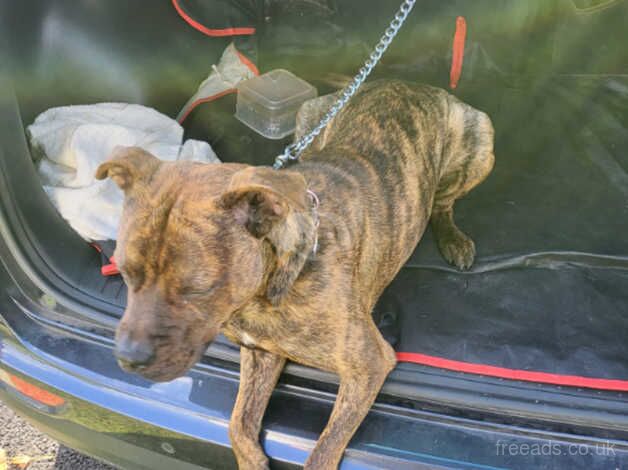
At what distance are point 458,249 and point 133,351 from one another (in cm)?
188

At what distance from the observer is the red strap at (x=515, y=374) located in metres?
2.41

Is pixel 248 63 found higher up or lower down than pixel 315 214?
lower down

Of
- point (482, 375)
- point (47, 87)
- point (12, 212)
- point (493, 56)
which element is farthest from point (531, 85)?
point (12, 212)

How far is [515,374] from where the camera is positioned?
2.46m

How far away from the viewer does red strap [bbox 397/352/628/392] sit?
2414 millimetres

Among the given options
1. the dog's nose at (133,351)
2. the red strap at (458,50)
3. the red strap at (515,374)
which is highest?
the dog's nose at (133,351)

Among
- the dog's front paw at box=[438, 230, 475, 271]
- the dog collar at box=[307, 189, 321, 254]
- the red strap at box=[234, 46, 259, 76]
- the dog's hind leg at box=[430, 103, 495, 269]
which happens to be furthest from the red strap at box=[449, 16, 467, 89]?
the dog collar at box=[307, 189, 321, 254]

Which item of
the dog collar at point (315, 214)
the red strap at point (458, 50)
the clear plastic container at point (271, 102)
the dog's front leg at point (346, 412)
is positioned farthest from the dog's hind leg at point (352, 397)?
the red strap at point (458, 50)

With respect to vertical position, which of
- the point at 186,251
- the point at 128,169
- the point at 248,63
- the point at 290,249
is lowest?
the point at 248,63

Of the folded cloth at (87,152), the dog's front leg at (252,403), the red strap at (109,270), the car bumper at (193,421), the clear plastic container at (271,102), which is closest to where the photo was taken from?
the car bumper at (193,421)

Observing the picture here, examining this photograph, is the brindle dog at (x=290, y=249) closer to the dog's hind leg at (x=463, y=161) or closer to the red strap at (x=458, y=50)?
the dog's hind leg at (x=463, y=161)

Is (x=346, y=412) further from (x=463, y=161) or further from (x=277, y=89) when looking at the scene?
(x=277, y=89)

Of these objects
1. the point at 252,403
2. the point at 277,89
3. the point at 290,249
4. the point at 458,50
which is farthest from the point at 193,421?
the point at 458,50

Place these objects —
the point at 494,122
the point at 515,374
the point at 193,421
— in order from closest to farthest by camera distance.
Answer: the point at 193,421 < the point at 515,374 < the point at 494,122
